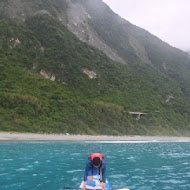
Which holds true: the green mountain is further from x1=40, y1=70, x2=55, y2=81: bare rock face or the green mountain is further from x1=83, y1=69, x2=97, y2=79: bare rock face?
x1=83, y1=69, x2=97, y2=79: bare rock face

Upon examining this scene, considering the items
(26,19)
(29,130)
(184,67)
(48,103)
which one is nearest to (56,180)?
(29,130)

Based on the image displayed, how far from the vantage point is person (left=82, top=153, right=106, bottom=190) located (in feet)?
41.2

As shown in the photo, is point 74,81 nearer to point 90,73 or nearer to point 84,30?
point 90,73

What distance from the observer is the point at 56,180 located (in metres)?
19.5

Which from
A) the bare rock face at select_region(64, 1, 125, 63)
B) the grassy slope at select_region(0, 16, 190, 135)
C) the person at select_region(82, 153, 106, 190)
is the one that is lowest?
the person at select_region(82, 153, 106, 190)

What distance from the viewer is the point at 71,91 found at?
3280 inches

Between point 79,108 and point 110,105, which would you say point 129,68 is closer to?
point 110,105

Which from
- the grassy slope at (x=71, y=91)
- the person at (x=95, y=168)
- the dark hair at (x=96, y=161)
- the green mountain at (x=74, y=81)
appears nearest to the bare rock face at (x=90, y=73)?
the green mountain at (x=74, y=81)

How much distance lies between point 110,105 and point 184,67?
90119mm

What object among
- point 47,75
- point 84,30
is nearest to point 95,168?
point 47,75

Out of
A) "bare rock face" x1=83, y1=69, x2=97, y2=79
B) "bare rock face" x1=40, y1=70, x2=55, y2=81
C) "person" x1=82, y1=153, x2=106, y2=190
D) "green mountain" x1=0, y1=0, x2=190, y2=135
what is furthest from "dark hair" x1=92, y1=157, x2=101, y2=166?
"bare rock face" x1=83, y1=69, x2=97, y2=79

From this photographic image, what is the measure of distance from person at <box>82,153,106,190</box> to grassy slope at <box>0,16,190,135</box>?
46.9m

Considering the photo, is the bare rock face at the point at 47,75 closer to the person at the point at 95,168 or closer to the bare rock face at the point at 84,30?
the bare rock face at the point at 84,30

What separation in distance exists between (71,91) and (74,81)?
6.64 m
